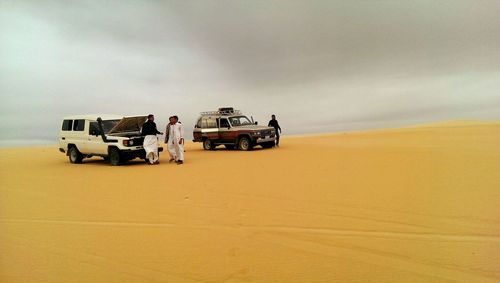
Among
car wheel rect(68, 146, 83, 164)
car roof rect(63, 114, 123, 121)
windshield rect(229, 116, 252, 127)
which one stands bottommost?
car wheel rect(68, 146, 83, 164)

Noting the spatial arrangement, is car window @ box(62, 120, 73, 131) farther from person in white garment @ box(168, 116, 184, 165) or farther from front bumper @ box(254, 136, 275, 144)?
front bumper @ box(254, 136, 275, 144)

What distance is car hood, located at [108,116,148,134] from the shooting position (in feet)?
55.1

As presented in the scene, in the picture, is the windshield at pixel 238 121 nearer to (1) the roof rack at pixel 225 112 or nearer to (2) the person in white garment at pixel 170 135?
(1) the roof rack at pixel 225 112

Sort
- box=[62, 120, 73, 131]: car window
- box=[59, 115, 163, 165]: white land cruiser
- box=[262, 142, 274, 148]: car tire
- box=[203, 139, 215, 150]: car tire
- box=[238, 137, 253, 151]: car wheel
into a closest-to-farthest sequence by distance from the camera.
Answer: box=[59, 115, 163, 165]: white land cruiser → box=[62, 120, 73, 131]: car window → box=[238, 137, 253, 151]: car wheel → box=[262, 142, 274, 148]: car tire → box=[203, 139, 215, 150]: car tire

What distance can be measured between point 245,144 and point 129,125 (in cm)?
691

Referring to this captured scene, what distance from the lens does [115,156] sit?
54.5 feet

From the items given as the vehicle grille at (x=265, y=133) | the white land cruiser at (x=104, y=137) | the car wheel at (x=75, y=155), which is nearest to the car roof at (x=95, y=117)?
the white land cruiser at (x=104, y=137)

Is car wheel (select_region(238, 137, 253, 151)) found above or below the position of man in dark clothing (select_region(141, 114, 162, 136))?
below

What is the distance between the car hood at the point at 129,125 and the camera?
16.8m

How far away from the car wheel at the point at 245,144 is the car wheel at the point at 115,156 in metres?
7.45

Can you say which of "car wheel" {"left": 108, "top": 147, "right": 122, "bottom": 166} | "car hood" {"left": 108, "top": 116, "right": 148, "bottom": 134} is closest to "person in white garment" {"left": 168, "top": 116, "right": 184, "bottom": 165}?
"car hood" {"left": 108, "top": 116, "right": 148, "bottom": 134}

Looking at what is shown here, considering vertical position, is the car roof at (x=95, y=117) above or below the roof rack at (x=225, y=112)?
below

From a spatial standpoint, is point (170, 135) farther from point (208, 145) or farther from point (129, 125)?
point (208, 145)

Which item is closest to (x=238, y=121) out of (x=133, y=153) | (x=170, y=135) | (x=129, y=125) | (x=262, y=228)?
(x=170, y=135)
